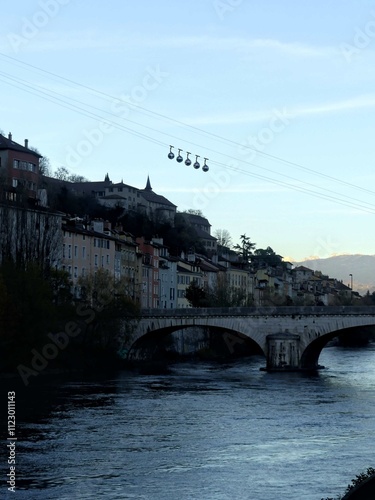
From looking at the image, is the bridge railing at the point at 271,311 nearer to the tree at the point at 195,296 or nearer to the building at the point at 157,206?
the tree at the point at 195,296

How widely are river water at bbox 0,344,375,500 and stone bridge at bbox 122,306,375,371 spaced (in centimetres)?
1511

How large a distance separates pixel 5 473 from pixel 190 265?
10601cm

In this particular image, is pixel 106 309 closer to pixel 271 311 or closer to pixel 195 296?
pixel 271 311

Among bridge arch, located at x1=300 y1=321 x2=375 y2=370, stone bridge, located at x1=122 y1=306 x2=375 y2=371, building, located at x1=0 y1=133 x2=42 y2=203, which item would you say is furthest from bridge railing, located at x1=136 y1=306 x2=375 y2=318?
building, located at x1=0 y1=133 x2=42 y2=203

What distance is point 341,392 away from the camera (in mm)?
59219

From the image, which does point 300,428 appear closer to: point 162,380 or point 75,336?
point 162,380

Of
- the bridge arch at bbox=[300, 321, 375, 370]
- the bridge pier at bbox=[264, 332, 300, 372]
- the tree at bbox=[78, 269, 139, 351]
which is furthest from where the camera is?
the bridge pier at bbox=[264, 332, 300, 372]

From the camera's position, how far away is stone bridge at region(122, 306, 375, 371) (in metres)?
80.9

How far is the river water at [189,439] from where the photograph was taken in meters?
30.3

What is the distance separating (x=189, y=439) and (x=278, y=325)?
147 feet

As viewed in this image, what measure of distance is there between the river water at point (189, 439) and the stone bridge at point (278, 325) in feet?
49.6

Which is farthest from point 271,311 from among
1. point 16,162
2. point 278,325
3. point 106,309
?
point 16,162

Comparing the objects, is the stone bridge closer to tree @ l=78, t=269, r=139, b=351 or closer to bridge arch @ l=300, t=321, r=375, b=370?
bridge arch @ l=300, t=321, r=375, b=370

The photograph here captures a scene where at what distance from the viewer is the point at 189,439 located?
130 feet
